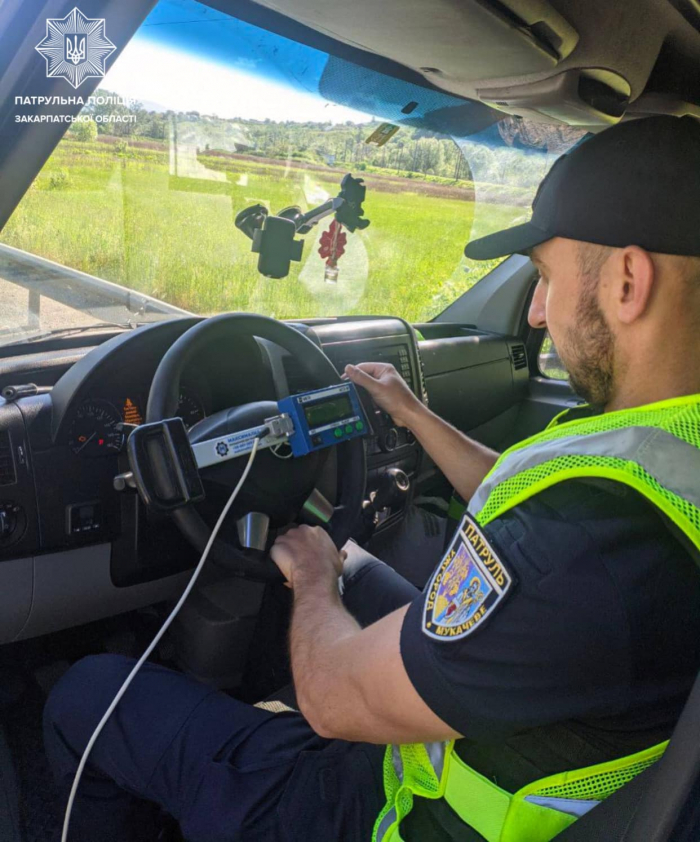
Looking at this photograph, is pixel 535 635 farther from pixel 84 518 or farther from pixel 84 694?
pixel 84 518

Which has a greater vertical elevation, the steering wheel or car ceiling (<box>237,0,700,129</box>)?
car ceiling (<box>237,0,700,129</box>)

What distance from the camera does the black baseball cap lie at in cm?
115

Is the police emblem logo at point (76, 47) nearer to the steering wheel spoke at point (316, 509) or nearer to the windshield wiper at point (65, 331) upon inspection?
the windshield wiper at point (65, 331)

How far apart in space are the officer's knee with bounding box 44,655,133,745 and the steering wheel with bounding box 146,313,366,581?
36cm

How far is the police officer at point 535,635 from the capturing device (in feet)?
3.13

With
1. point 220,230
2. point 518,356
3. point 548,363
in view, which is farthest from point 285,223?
point 548,363

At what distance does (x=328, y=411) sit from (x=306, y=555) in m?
0.34

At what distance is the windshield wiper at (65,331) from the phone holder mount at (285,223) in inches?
17.9

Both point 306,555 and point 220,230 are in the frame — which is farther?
point 220,230

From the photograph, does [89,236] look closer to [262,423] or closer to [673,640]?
[262,423]

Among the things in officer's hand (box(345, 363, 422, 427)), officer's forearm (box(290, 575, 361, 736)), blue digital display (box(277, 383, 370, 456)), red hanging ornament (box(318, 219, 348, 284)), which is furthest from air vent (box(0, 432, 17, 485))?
red hanging ornament (box(318, 219, 348, 284))

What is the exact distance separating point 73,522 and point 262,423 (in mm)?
585

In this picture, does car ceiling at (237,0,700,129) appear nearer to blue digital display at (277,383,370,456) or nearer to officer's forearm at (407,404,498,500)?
blue digital display at (277,383,370,456)

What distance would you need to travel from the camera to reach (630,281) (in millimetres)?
1168
